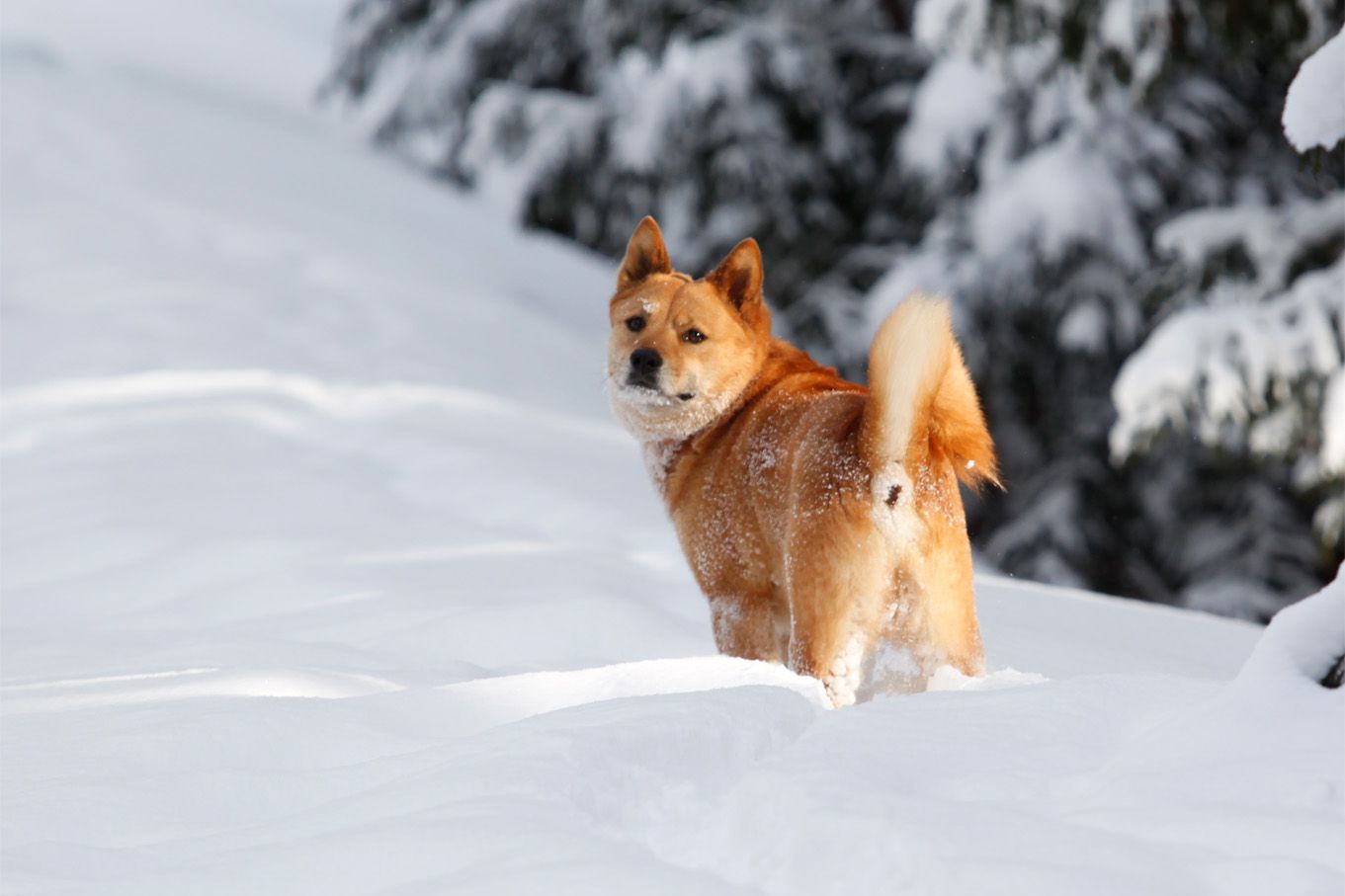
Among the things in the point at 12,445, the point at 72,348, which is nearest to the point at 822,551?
the point at 12,445

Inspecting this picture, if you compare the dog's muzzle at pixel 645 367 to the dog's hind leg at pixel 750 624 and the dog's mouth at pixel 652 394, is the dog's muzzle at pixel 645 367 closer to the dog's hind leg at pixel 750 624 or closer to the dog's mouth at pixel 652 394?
the dog's mouth at pixel 652 394

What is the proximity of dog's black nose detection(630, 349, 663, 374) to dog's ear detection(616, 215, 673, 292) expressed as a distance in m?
0.35

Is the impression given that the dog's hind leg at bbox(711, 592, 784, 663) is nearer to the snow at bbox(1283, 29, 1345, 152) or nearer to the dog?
the dog

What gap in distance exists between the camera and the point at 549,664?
3461 mm

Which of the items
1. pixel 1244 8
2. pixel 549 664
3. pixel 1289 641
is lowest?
pixel 549 664

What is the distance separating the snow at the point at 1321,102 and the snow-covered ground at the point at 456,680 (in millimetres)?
1072

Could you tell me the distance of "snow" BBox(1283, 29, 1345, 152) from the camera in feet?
8.84

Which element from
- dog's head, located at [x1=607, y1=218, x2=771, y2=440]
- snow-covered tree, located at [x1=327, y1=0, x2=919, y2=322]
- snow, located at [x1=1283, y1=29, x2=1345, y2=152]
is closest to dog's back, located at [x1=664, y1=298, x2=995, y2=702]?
dog's head, located at [x1=607, y1=218, x2=771, y2=440]

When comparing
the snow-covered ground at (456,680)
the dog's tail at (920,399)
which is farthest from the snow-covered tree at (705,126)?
the dog's tail at (920,399)

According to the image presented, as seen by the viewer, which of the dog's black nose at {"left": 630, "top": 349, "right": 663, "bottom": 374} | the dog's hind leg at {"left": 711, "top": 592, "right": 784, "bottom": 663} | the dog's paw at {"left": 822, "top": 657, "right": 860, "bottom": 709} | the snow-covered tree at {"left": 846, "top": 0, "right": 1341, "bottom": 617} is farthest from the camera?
the snow-covered tree at {"left": 846, "top": 0, "right": 1341, "bottom": 617}

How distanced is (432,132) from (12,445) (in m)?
6.31

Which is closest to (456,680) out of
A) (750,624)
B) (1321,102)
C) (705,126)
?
(750,624)

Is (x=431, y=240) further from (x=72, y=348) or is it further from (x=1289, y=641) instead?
(x=1289, y=641)

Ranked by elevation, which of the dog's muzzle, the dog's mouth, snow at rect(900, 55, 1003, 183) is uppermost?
snow at rect(900, 55, 1003, 183)
